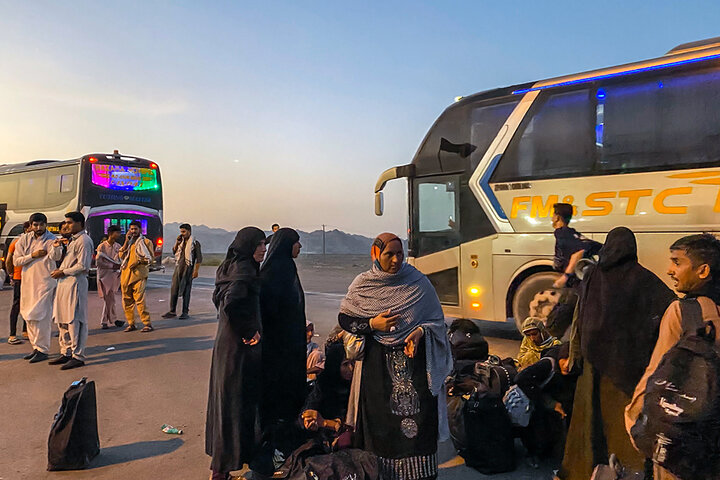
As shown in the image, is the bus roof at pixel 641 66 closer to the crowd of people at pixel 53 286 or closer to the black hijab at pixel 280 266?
the black hijab at pixel 280 266

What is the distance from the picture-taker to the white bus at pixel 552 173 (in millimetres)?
6074

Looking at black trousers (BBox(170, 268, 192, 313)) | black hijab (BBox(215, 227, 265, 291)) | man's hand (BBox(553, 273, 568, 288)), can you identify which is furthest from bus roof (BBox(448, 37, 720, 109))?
black trousers (BBox(170, 268, 192, 313))

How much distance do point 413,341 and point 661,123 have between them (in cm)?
524

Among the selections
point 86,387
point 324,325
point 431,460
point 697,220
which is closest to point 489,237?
point 697,220

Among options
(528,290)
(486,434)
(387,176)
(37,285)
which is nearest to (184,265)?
(37,285)

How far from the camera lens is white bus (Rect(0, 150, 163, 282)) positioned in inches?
574

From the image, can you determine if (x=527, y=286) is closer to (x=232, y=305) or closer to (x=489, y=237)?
(x=489, y=237)

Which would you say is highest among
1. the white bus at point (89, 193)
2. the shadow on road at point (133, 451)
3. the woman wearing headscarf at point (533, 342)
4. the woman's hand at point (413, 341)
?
the white bus at point (89, 193)

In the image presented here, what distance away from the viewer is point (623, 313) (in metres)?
2.82

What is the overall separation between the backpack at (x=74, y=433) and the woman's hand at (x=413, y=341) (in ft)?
8.05

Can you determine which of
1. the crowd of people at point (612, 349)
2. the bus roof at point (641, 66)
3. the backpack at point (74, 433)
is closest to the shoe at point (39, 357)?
the backpack at point (74, 433)

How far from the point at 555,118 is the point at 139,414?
20.5 ft

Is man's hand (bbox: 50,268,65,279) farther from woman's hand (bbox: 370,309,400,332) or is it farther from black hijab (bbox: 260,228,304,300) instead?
woman's hand (bbox: 370,309,400,332)

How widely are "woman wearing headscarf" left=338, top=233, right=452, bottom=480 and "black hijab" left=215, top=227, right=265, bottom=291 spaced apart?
2.42ft
